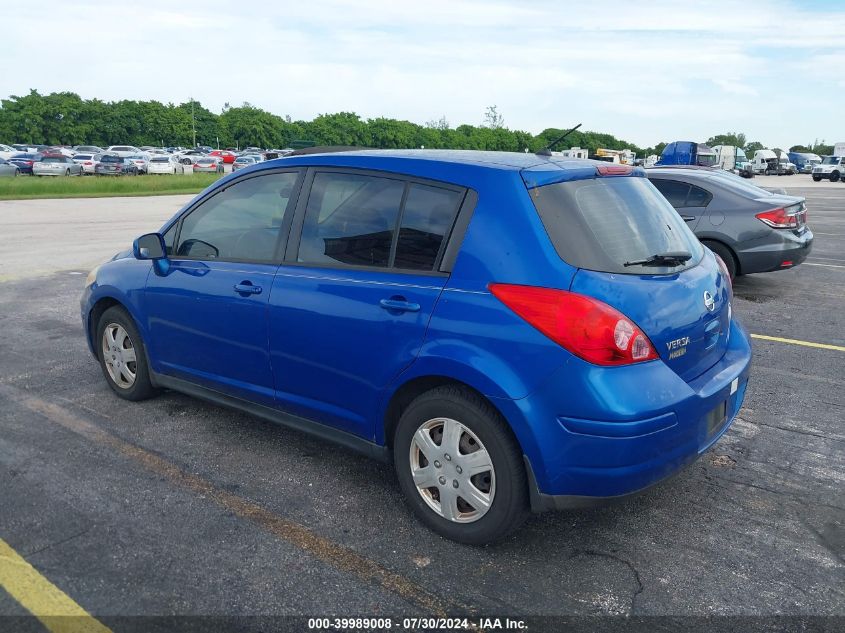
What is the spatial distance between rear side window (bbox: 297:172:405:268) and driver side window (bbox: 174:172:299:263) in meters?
0.25

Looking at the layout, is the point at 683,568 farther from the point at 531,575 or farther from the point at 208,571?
the point at 208,571

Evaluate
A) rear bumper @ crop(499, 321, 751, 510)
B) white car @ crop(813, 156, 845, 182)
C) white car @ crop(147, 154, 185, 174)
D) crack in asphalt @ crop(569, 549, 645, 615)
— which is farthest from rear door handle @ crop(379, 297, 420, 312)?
white car @ crop(813, 156, 845, 182)

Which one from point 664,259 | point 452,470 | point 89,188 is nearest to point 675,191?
point 664,259

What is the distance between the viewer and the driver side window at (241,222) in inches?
163

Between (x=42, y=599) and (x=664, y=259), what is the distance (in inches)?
118

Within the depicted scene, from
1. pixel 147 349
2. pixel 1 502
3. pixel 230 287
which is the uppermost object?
pixel 230 287

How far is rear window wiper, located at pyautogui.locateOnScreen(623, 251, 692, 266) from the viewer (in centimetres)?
336

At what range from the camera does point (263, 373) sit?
4098 mm

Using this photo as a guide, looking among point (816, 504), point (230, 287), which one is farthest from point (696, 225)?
point (230, 287)

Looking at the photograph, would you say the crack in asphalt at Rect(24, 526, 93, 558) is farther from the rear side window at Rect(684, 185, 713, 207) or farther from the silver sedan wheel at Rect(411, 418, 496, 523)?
the rear side window at Rect(684, 185, 713, 207)

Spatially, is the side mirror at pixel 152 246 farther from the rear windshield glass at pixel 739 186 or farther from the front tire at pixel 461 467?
the rear windshield glass at pixel 739 186

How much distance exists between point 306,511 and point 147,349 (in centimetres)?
186

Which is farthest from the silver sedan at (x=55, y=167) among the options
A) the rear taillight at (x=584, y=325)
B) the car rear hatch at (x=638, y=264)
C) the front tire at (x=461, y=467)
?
the rear taillight at (x=584, y=325)

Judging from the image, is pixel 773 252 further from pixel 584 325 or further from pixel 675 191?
pixel 584 325
